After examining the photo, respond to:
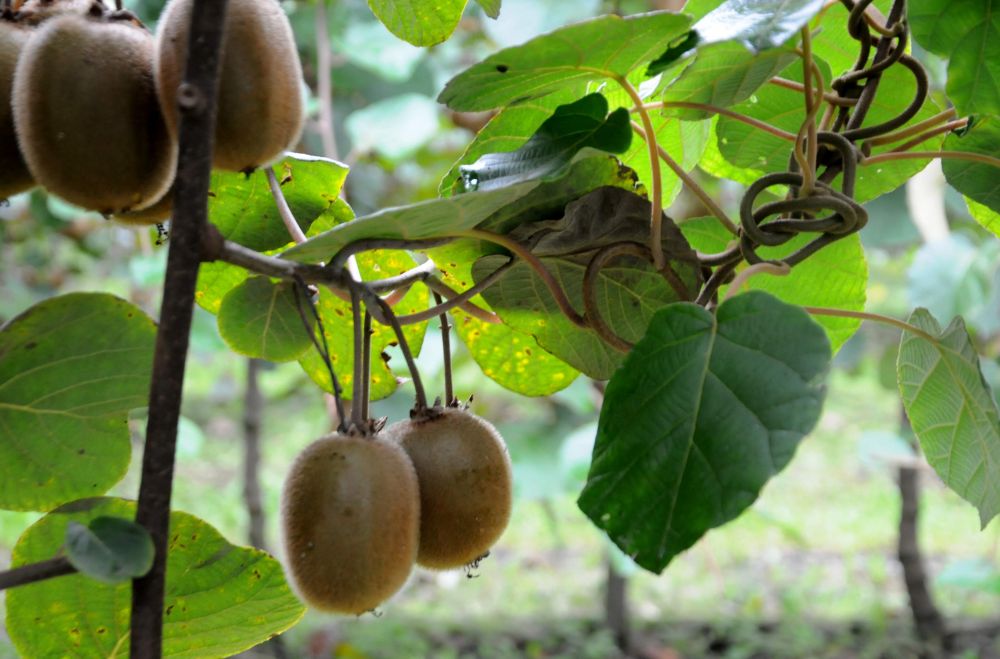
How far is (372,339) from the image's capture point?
0.73m

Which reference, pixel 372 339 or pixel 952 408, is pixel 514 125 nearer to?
pixel 372 339

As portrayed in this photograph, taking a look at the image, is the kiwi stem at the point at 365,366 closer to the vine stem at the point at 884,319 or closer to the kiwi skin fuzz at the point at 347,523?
the kiwi skin fuzz at the point at 347,523

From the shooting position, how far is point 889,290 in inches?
162

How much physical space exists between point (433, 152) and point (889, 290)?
2.25 metres

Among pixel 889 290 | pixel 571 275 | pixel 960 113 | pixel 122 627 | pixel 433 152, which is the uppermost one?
pixel 960 113

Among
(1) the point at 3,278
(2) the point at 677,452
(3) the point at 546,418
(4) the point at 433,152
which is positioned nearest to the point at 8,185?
(2) the point at 677,452

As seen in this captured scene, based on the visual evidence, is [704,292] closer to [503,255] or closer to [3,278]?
[503,255]

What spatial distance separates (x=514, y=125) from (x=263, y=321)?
0.72 ft


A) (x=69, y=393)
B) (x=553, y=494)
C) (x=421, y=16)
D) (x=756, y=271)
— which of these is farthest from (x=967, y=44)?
(x=553, y=494)

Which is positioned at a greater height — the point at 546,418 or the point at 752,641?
the point at 546,418

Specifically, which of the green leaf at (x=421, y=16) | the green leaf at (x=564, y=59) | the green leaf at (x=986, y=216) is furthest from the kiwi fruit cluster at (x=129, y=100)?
the green leaf at (x=986, y=216)

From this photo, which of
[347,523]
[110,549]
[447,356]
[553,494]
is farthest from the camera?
[553,494]

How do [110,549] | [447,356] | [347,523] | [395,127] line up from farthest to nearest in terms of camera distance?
[395,127] < [447,356] < [347,523] < [110,549]

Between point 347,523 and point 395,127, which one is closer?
point 347,523
